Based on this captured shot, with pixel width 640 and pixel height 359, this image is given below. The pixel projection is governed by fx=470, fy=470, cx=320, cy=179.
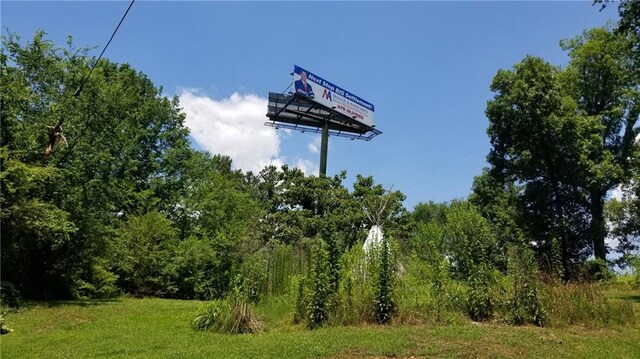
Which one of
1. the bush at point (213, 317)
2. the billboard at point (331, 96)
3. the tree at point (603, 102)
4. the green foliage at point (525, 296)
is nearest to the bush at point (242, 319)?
the bush at point (213, 317)

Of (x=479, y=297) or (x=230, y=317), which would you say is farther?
(x=479, y=297)

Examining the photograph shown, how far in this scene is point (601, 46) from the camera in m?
26.2

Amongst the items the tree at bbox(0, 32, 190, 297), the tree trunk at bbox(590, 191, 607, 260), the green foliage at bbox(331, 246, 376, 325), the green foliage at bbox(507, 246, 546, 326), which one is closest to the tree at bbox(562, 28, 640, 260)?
the tree trunk at bbox(590, 191, 607, 260)

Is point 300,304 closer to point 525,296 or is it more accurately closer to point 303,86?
point 525,296

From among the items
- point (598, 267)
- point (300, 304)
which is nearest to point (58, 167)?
point (300, 304)

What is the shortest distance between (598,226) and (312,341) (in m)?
22.6

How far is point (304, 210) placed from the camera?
33344 millimetres

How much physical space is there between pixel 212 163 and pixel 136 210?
882cm

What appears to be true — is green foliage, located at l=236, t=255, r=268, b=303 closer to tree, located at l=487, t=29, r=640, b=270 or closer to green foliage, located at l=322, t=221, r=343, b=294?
green foliage, located at l=322, t=221, r=343, b=294

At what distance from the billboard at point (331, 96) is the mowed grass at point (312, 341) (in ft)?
78.5

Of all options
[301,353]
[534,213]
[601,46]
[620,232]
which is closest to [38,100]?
[301,353]

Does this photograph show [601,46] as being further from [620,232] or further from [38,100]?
[38,100]

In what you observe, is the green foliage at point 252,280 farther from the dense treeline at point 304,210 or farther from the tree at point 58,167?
the tree at point 58,167

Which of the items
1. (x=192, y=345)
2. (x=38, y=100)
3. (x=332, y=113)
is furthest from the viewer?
(x=332, y=113)
